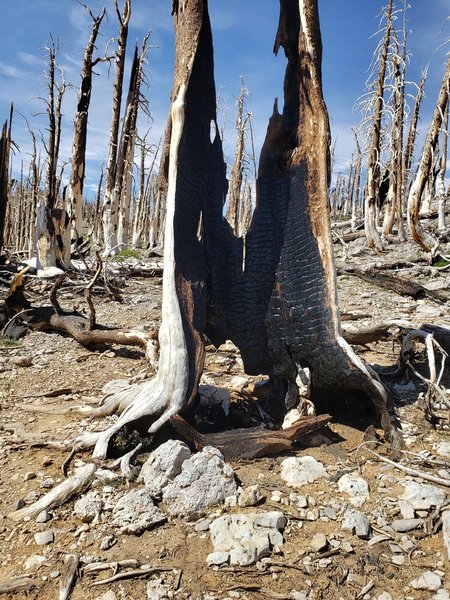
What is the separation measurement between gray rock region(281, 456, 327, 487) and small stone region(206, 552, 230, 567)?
0.81m

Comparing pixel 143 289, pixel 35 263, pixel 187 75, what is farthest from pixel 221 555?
pixel 35 263

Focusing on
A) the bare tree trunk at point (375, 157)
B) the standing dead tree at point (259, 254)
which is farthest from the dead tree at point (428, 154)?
the standing dead tree at point (259, 254)

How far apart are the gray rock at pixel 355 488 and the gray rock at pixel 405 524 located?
238 millimetres

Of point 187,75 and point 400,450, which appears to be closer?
point 400,450

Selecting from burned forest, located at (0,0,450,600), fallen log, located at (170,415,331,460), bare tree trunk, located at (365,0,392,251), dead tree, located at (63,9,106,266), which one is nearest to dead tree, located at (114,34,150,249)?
dead tree, located at (63,9,106,266)

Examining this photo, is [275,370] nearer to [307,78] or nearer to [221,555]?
[221,555]

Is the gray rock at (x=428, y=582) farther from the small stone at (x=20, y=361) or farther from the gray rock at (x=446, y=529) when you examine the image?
the small stone at (x=20, y=361)

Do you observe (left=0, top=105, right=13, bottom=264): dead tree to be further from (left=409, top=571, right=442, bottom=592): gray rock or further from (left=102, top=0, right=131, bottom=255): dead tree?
(left=409, top=571, right=442, bottom=592): gray rock

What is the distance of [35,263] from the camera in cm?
1206

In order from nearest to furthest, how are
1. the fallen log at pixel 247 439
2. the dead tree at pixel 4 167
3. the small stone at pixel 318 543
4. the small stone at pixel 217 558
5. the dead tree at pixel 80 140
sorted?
1. the small stone at pixel 217 558
2. the small stone at pixel 318 543
3. the fallen log at pixel 247 439
4. the dead tree at pixel 4 167
5. the dead tree at pixel 80 140

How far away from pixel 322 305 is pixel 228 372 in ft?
6.55

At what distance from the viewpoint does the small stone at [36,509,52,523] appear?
2633 millimetres

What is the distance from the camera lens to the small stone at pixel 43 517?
8.64ft

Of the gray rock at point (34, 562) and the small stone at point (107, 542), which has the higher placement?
the small stone at point (107, 542)
